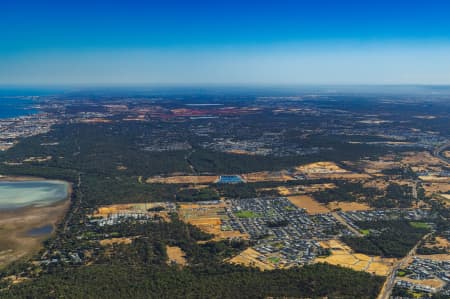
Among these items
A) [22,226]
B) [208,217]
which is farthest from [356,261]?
[22,226]

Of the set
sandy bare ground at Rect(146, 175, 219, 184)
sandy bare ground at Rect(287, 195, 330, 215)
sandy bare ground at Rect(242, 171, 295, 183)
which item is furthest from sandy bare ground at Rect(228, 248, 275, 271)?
sandy bare ground at Rect(242, 171, 295, 183)

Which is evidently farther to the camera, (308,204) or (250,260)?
(308,204)

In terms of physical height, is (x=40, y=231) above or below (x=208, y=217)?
above

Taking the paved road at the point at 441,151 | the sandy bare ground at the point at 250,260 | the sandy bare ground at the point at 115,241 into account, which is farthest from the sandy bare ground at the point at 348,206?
the paved road at the point at 441,151

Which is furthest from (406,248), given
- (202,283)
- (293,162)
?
(293,162)

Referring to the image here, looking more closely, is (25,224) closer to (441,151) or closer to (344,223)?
(344,223)

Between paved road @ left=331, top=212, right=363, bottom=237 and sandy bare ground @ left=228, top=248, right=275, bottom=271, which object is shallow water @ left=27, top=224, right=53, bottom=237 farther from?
paved road @ left=331, top=212, right=363, bottom=237

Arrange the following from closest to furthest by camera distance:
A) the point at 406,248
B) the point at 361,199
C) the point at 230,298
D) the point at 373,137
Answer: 1. the point at 230,298
2. the point at 406,248
3. the point at 361,199
4. the point at 373,137

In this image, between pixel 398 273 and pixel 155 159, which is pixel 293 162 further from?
pixel 398 273
